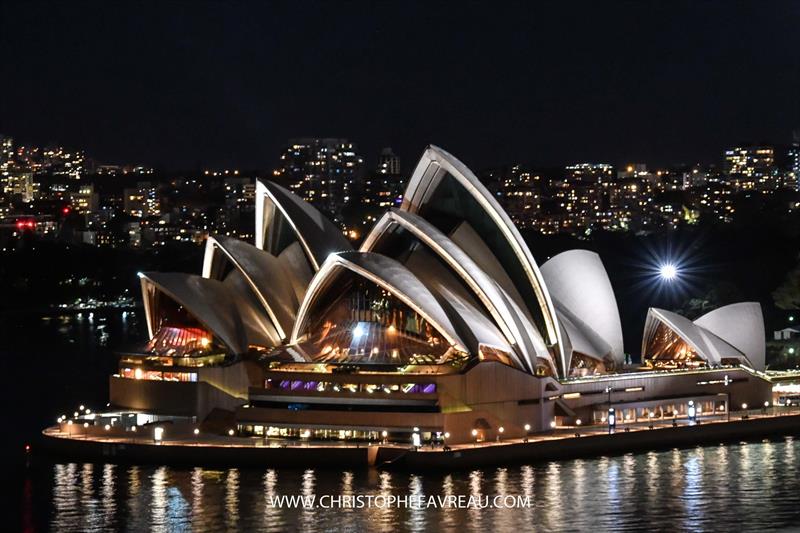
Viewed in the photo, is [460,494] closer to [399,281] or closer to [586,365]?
[399,281]

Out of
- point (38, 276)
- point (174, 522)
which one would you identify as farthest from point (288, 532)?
point (38, 276)

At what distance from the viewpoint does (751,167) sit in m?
190

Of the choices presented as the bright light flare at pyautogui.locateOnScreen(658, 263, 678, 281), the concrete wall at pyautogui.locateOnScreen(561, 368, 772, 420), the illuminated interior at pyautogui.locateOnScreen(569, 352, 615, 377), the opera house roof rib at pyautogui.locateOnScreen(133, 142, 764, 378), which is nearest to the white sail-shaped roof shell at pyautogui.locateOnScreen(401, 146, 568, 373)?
the opera house roof rib at pyautogui.locateOnScreen(133, 142, 764, 378)

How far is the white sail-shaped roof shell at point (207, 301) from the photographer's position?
47.8 metres

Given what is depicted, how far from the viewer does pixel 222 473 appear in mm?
41250

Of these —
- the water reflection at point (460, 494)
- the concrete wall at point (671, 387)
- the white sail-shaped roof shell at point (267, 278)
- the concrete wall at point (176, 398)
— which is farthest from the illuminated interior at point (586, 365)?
the concrete wall at point (176, 398)

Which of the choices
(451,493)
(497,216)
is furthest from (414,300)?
(451,493)

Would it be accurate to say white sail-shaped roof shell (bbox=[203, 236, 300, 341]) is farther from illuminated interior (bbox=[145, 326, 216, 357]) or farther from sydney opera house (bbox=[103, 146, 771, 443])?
illuminated interior (bbox=[145, 326, 216, 357])

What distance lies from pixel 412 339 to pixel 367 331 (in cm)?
152

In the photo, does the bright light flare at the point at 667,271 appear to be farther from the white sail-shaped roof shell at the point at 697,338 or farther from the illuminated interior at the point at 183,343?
the illuminated interior at the point at 183,343

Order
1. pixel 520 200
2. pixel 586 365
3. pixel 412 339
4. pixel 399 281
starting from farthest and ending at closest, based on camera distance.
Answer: pixel 520 200, pixel 586 365, pixel 412 339, pixel 399 281

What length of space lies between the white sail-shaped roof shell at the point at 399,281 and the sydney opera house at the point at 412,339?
0.05 meters

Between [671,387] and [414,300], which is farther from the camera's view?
[671,387]

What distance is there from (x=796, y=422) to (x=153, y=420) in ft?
68.4
